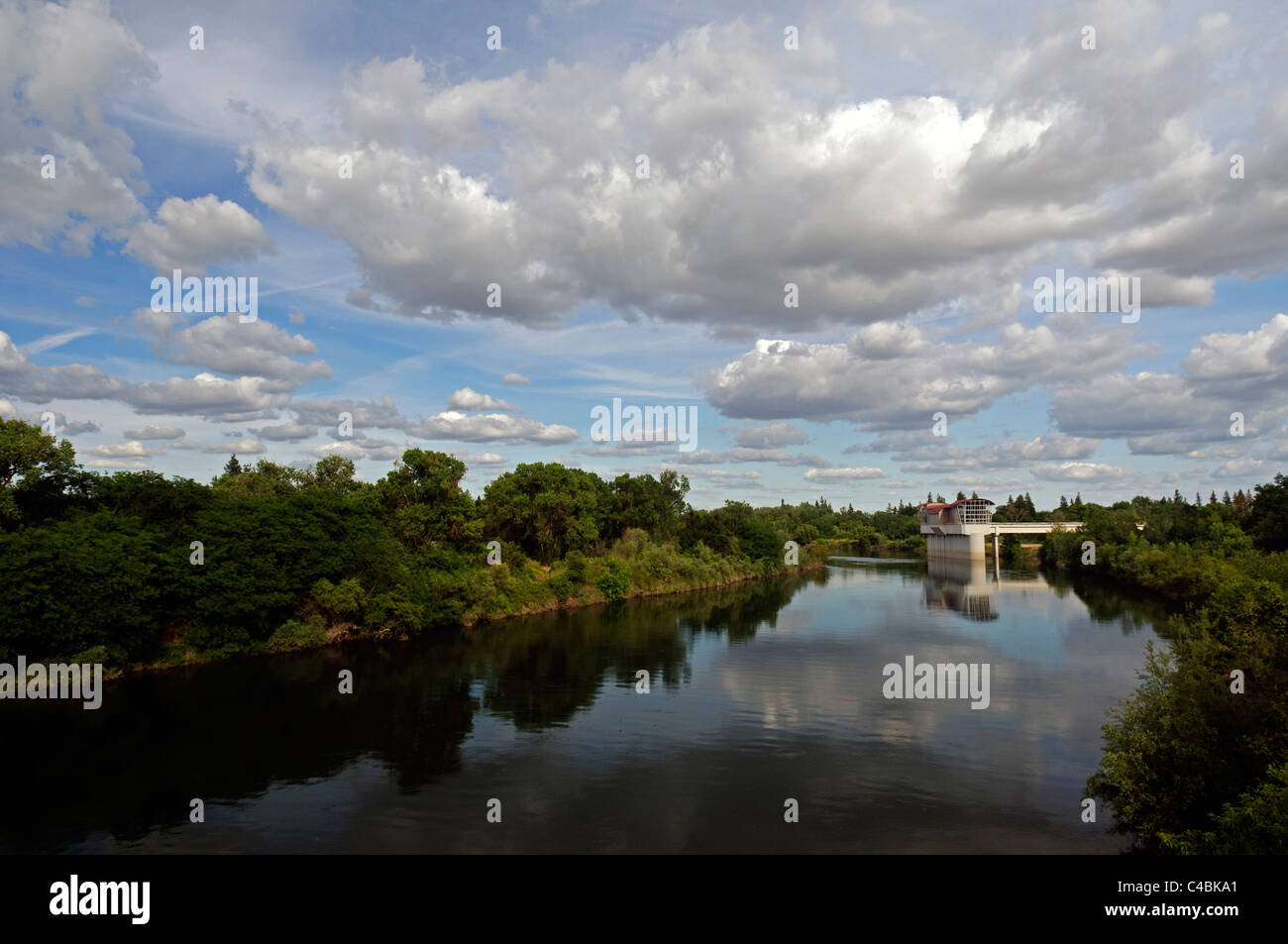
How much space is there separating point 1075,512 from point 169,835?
18410 cm

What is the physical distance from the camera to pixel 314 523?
5600 centimetres

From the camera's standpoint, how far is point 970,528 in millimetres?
142625

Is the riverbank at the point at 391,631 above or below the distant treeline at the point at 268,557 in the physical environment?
below

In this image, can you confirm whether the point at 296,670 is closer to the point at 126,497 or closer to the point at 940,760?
the point at 126,497

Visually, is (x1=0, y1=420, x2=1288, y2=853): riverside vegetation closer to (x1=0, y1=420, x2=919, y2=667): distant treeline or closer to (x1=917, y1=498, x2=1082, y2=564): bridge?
(x1=0, y1=420, x2=919, y2=667): distant treeline

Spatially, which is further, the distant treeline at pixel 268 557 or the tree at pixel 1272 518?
the tree at pixel 1272 518

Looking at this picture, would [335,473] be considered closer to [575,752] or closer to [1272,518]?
[575,752]

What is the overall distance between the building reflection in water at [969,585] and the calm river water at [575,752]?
883 inches

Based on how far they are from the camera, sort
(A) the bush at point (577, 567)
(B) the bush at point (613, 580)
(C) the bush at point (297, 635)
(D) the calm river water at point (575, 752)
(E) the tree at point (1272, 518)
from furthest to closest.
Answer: (B) the bush at point (613, 580) < (A) the bush at point (577, 567) < (E) the tree at point (1272, 518) < (C) the bush at point (297, 635) < (D) the calm river water at point (575, 752)

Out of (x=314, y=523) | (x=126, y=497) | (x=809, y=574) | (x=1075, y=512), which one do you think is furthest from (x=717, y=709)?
(x=1075, y=512)

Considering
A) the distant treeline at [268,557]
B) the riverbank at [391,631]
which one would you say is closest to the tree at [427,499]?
the distant treeline at [268,557]

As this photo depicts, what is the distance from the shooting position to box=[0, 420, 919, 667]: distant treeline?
41344 mm

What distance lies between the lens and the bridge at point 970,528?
14125 cm

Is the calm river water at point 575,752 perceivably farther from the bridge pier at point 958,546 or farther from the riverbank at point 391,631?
the bridge pier at point 958,546
